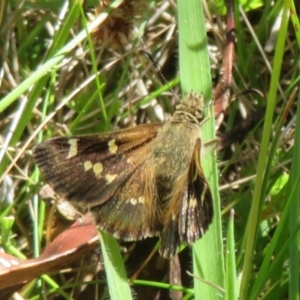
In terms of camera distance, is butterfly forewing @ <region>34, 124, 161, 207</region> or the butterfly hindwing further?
butterfly forewing @ <region>34, 124, 161, 207</region>

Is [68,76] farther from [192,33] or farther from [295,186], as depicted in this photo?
[295,186]

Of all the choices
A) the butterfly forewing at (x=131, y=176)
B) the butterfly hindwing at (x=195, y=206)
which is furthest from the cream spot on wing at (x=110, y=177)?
the butterfly hindwing at (x=195, y=206)

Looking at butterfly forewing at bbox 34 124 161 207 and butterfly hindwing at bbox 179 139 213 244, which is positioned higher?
butterfly forewing at bbox 34 124 161 207

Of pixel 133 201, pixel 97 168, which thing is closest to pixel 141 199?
pixel 133 201

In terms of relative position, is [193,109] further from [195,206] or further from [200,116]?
[195,206]

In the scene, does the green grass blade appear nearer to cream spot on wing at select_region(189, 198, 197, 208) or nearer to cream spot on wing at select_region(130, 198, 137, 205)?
cream spot on wing at select_region(189, 198, 197, 208)

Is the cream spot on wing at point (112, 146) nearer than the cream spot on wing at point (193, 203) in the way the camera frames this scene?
No

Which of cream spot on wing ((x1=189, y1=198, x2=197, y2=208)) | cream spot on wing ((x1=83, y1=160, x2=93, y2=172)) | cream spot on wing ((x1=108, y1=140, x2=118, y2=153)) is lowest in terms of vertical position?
cream spot on wing ((x1=189, y1=198, x2=197, y2=208))

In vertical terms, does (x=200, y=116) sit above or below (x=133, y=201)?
above

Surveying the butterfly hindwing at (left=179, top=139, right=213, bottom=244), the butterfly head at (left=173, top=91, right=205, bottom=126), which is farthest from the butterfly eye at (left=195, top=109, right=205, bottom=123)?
the butterfly hindwing at (left=179, top=139, right=213, bottom=244)

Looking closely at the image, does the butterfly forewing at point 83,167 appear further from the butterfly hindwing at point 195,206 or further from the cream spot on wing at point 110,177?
the butterfly hindwing at point 195,206
